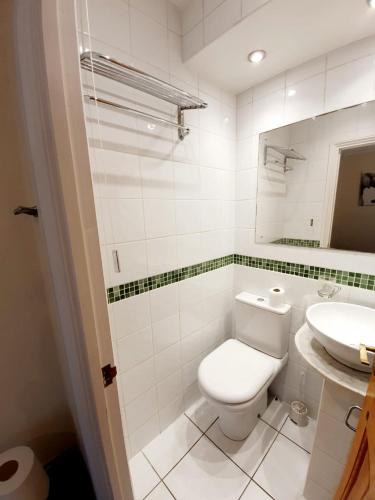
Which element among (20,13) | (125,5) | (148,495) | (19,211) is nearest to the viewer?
(20,13)

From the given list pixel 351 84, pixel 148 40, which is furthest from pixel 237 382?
pixel 148 40

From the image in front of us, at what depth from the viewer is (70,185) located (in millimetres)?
448

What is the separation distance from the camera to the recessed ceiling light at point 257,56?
113 centimetres

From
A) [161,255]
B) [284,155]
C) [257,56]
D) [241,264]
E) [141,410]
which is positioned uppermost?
[257,56]

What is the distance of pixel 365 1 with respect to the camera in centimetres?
86

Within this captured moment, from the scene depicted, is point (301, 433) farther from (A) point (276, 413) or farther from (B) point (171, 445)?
(B) point (171, 445)

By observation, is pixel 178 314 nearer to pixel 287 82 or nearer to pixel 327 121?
pixel 327 121

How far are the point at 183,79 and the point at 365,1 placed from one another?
2.70 ft

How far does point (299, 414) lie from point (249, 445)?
398mm

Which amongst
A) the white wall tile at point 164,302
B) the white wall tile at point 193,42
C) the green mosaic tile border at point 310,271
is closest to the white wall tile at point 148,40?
the white wall tile at point 193,42

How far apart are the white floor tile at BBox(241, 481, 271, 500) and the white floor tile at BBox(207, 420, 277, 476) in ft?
0.20

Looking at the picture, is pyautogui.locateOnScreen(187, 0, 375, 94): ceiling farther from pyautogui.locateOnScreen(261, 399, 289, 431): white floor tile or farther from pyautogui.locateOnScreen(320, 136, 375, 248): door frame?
pyautogui.locateOnScreen(261, 399, 289, 431): white floor tile

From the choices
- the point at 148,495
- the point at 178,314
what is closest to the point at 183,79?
the point at 178,314

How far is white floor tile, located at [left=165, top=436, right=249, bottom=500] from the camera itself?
44.3 inches
